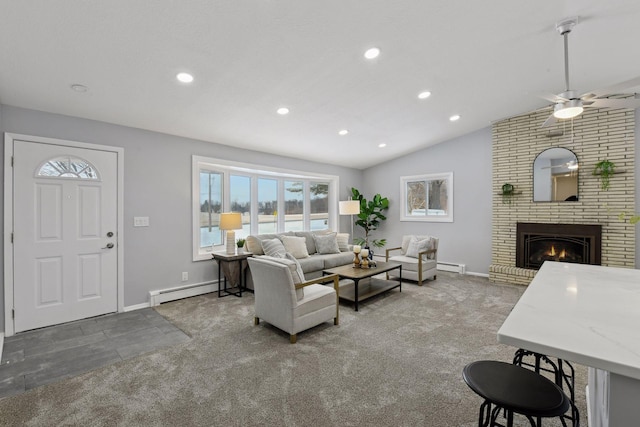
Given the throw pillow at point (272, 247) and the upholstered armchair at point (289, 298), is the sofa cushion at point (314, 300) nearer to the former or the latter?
the upholstered armchair at point (289, 298)

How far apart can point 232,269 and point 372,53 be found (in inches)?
138

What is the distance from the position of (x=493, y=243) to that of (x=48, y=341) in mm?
6708

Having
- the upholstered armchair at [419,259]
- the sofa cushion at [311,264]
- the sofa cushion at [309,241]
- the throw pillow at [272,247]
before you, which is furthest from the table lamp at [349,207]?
the throw pillow at [272,247]

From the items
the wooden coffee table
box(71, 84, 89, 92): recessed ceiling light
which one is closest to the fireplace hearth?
the wooden coffee table

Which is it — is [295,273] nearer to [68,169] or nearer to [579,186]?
[68,169]

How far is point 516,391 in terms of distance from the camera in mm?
1261

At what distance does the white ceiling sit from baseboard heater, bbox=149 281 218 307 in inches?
90.2

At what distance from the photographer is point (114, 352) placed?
282 centimetres

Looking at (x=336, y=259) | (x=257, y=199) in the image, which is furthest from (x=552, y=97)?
(x=257, y=199)

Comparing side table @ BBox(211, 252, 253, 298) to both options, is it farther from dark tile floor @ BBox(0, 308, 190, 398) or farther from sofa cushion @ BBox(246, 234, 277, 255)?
dark tile floor @ BBox(0, 308, 190, 398)

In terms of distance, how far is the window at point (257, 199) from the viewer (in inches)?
194

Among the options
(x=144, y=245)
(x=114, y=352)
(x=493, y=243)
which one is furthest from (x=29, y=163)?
(x=493, y=243)

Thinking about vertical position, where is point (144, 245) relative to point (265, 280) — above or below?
above

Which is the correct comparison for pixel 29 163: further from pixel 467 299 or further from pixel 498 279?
pixel 498 279
